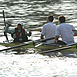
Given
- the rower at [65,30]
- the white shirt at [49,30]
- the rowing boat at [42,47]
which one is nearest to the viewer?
the rowing boat at [42,47]

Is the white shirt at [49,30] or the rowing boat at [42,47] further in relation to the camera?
the white shirt at [49,30]

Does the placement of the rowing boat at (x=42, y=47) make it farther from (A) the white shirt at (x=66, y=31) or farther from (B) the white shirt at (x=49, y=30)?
(B) the white shirt at (x=49, y=30)

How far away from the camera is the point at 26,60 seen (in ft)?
70.9

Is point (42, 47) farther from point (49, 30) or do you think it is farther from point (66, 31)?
point (66, 31)

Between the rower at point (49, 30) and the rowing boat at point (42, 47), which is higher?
the rower at point (49, 30)

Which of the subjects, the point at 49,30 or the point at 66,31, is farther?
the point at 49,30

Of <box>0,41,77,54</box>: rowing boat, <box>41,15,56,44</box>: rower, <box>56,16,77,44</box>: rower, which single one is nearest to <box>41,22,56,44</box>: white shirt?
<box>41,15,56,44</box>: rower

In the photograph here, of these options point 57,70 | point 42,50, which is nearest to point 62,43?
point 42,50

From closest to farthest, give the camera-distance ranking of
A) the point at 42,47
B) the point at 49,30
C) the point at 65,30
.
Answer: the point at 65,30 → the point at 42,47 → the point at 49,30

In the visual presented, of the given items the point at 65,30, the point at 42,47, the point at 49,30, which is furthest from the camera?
the point at 49,30

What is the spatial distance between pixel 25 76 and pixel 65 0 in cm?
5949

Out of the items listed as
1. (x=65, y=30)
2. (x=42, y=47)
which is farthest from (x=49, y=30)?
(x=65, y=30)

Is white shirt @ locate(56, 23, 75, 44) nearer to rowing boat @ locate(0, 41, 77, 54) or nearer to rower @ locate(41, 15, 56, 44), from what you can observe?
rowing boat @ locate(0, 41, 77, 54)

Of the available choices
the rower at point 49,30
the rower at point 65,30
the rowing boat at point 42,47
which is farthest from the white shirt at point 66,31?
the rower at point 49,30
